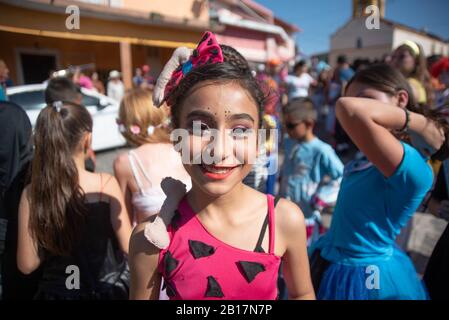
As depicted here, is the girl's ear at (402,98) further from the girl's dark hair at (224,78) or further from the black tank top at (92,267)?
the black tank top at (92,267)

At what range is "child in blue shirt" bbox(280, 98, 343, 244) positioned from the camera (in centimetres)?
241

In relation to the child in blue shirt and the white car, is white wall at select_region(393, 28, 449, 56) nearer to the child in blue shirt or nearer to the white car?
the white car

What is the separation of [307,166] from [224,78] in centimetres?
163

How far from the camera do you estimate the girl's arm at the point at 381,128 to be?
1171 millimetres

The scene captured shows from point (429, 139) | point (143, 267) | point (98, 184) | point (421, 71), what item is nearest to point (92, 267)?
Answer: point (98, 184)

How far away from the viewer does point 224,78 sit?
991 mm

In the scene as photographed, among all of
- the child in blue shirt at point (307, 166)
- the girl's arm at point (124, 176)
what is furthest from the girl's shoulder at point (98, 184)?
the child in blue shirt at point (307, 166)

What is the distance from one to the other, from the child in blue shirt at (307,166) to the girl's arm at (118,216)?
4.59 ft

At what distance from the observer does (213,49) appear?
39.4 inches

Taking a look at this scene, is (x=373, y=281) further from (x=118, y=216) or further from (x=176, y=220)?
(x=118, y=216)

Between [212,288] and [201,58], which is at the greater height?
[201,58]

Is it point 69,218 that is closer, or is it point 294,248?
point 294,248

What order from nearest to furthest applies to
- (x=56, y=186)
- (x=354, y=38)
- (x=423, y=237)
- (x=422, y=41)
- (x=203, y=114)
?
(x=203, y=114), (x=56, y=186), (x=423, y=237), (x=354, y=38), (x=422, y=41)
